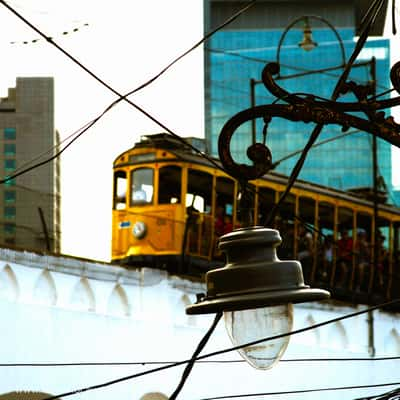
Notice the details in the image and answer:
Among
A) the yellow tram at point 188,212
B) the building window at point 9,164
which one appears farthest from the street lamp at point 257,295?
the building window at point 9,164

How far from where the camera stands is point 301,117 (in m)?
6.16

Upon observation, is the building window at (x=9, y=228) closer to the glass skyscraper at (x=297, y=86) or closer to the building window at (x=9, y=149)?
the building window at (x=9, y=149)

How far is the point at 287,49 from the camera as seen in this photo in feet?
304

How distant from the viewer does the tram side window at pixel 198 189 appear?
25.5 metres

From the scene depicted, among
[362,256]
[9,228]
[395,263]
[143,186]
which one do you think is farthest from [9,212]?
[395,263]

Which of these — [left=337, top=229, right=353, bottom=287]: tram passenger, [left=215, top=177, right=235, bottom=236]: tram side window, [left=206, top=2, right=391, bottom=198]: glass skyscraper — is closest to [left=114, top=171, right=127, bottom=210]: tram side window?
[left=215, top=177, right=235, bottom=236]: tram side window

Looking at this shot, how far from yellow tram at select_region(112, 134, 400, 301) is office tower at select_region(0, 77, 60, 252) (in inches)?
55.4

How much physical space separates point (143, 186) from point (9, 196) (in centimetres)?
724

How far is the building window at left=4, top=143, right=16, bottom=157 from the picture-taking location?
1025 inches

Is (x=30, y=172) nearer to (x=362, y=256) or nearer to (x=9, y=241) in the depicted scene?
(x=9, y=241)

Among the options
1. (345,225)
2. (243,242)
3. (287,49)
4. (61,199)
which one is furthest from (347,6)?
(243,242)

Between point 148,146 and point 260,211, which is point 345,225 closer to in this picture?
point 260,211

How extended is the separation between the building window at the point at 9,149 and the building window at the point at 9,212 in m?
6.89

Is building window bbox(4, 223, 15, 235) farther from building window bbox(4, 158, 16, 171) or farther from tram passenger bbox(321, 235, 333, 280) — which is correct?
tram passenger bbox(321, 235, 333, 280)
